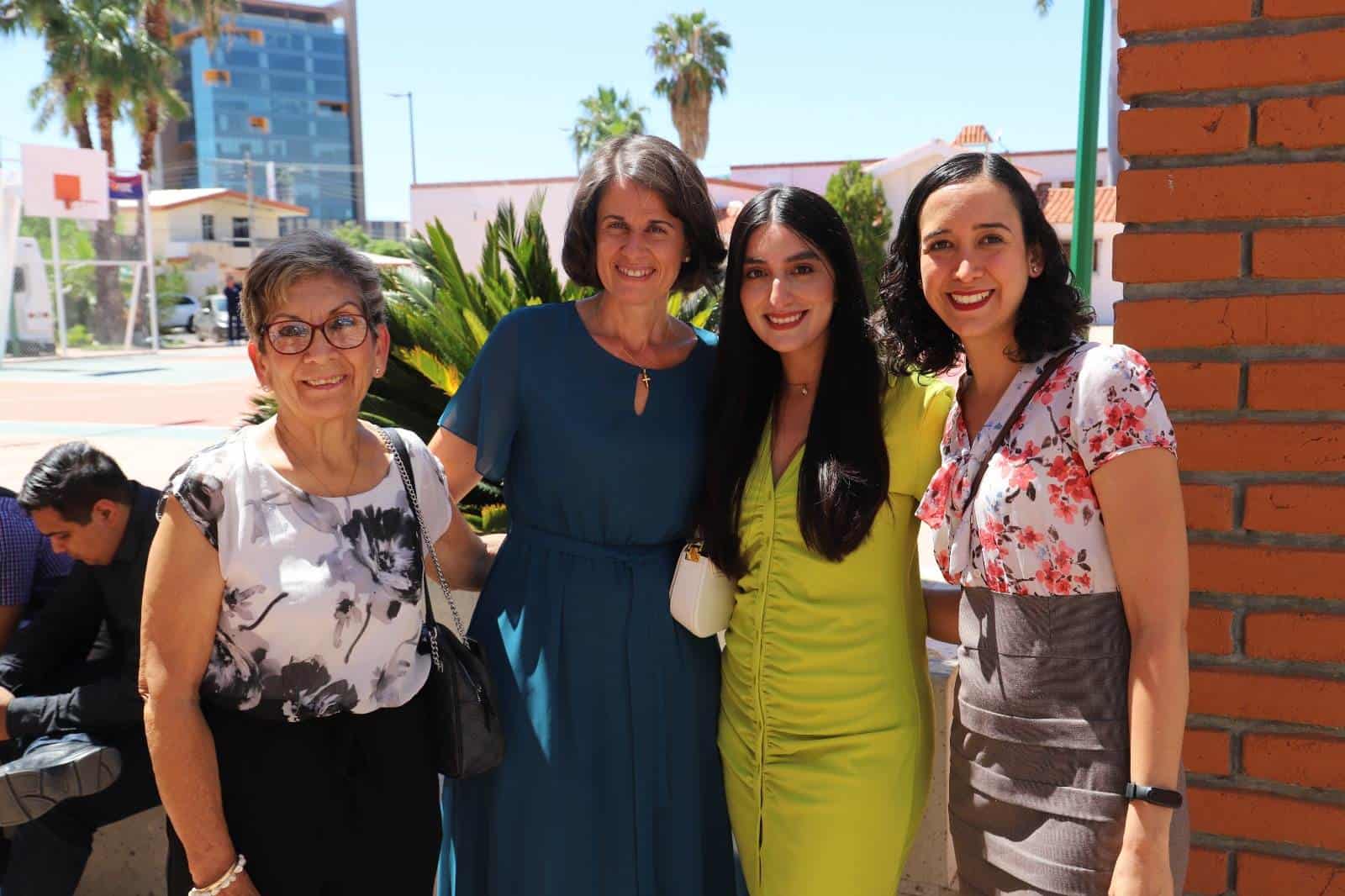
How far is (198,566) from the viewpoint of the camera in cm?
183

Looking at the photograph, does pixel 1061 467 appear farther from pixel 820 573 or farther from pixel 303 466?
pixel 303 466

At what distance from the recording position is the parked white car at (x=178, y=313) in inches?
1400

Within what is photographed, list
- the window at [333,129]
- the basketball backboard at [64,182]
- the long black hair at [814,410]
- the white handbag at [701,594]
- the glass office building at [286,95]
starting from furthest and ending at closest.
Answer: the window at [333,129] < the glass office building at [286,95] < the basketball backboard at [64,182] < the white handbag at [701,594] < the long black hair at [814,410]

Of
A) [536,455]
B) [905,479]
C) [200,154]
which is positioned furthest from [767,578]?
[200,154]

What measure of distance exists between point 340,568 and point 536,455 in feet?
1.85

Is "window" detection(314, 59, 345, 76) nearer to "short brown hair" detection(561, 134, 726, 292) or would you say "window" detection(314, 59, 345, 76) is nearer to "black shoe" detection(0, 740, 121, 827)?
"black shoe" detection(0, 740, 121, 827)

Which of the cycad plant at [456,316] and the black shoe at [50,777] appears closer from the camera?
the black shoe at [50,777]

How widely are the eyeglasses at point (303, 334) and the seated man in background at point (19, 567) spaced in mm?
1979

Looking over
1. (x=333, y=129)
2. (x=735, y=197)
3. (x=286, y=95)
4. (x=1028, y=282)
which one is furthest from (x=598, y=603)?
(x=333, y=129)

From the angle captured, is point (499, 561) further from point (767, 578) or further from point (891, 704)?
point (891, 704)

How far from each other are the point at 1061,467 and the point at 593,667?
103cm

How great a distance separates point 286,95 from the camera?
126938 millimetres

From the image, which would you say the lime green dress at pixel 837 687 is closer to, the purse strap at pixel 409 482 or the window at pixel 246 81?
the purse strap at pixel 409 482

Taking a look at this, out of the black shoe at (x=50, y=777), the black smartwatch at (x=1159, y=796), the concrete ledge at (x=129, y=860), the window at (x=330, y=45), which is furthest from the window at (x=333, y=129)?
the black smartwatch at (x=1159, y=796)
